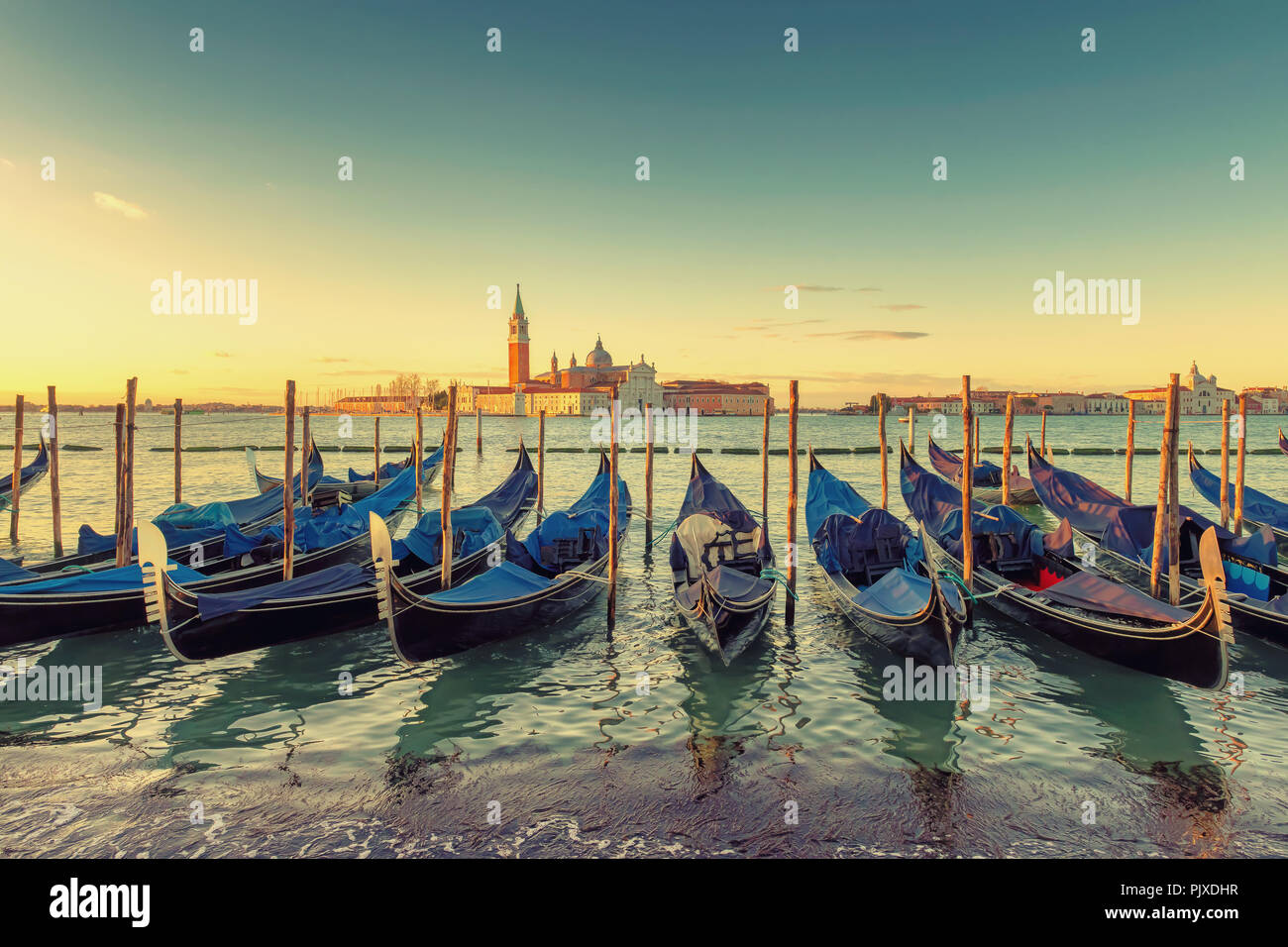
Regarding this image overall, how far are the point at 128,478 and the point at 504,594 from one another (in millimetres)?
4822

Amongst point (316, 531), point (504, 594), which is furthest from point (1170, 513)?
point (316, 531)

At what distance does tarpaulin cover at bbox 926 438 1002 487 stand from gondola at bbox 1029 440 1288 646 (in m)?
6.10

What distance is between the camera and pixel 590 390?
328 feet

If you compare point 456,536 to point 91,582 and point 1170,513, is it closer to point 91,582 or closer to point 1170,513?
point 91,582

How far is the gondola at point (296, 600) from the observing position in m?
5.24

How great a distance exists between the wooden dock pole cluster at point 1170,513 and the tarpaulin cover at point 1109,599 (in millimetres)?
847

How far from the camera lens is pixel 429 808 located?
3896mm

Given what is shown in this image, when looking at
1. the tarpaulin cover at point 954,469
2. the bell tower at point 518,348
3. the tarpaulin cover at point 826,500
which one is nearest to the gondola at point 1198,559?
the tarpaulin cover at point 826,500

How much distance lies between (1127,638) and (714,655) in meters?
3.23

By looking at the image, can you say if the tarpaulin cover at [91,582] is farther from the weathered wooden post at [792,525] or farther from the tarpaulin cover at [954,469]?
the tarpaulin cover at [954,469]
